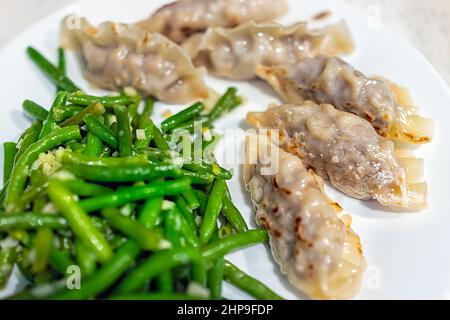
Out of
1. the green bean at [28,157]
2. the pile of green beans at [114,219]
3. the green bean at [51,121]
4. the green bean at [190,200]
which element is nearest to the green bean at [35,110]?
the green bean at [51,121]

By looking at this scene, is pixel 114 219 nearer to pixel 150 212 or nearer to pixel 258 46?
pixel 150 212

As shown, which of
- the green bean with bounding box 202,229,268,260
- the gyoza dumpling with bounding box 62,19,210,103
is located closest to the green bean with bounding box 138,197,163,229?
the green bean with bounding box 202,229,268,260

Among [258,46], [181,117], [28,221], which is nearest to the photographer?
[28,221]

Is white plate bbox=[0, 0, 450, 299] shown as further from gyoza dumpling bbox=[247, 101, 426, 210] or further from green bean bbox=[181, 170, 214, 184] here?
green bean bbox=[181, 170, 214, 184]

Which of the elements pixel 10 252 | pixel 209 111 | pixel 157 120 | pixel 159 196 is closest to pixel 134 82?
pixel 157 120

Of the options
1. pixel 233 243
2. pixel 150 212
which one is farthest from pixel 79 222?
pixel 233 243

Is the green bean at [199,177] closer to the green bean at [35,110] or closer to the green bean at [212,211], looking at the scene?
the green bean at [212,211]
